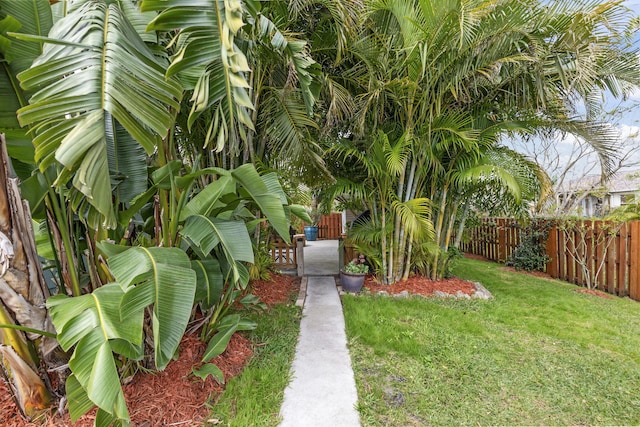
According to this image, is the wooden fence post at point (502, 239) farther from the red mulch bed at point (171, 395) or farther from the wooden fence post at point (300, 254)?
the red mulch bed at point (171, 395)

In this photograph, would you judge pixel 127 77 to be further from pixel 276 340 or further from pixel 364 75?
pixel 364 75

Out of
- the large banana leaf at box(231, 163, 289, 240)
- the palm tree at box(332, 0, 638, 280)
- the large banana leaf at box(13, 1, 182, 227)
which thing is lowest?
the large banana leaf at box(231, 163, 289, 240)

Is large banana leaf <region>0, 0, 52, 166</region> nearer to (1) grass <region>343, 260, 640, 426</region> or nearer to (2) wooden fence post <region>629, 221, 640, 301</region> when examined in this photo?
(1) grass <region>343, 260, 640, 426</region>

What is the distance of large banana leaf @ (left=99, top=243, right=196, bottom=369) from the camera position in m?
1.55

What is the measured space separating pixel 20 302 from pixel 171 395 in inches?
45.7

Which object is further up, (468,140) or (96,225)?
(468,140)

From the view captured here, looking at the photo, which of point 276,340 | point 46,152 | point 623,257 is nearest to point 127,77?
point 46,152

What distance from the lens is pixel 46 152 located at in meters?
1.29

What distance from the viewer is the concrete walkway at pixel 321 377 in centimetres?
211

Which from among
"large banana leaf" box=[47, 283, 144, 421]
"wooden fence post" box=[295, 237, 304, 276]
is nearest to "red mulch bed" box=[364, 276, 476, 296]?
"wooden fence post" box=[295, 237, 304, 276]

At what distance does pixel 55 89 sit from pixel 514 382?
3784 mm

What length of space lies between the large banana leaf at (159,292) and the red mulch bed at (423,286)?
3956 millimetres

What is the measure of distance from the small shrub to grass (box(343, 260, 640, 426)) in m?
2.14

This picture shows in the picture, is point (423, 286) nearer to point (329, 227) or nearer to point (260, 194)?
point (260, 194)
